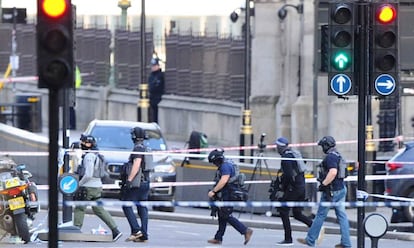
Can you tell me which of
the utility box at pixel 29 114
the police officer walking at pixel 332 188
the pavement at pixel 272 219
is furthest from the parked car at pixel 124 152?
the utility box at pixel 29 114

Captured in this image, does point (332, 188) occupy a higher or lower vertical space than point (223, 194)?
higher

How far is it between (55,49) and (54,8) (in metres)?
0.34

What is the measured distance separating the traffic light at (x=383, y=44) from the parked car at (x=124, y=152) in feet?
24.9

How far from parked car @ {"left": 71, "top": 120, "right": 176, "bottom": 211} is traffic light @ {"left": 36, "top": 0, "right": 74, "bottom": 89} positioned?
1181 cm

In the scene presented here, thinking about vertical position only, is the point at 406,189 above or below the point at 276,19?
below

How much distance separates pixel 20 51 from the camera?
4869cm

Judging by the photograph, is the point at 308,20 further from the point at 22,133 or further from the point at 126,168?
the point at 126,168

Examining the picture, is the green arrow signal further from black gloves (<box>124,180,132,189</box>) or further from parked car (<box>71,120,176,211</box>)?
parked car (<box>71,120,176,211</box>)

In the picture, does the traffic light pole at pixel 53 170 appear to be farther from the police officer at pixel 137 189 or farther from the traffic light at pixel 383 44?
the police officer at pixel 137 189

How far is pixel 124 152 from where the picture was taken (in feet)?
73.6

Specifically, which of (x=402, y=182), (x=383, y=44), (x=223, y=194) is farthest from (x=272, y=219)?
(x=383, y=44)

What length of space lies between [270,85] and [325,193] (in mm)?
16675

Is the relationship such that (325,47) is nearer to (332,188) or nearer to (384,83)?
(384,83)

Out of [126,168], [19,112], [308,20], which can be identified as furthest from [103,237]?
[19,112]
